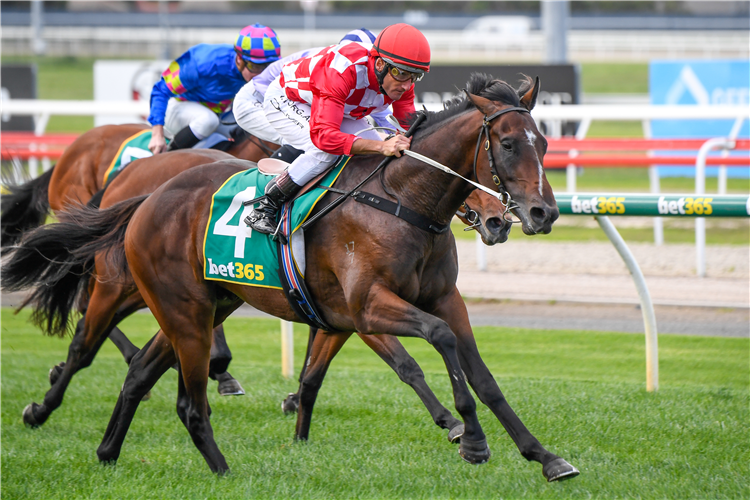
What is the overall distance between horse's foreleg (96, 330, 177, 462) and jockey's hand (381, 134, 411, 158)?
4.64 ft

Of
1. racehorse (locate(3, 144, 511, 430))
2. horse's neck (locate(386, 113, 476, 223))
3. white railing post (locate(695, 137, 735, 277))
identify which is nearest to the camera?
horse's neck (locate(386, 113, 476, 223))

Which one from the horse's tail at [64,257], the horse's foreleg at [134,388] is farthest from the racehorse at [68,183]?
the horse's foreleg at [134,388]

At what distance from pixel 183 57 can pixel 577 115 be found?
13.1 feet

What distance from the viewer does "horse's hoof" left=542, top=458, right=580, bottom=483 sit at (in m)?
3.08

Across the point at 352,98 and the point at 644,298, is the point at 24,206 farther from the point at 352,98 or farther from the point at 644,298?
the point at 644,298

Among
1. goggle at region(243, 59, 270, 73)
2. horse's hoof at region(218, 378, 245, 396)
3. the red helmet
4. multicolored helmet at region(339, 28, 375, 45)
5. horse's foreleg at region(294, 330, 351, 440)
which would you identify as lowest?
horse's hoof at region(218, 378, 245, 396)

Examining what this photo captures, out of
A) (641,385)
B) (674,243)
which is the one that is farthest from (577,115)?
(641,385)

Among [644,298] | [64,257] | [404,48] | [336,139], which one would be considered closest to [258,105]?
[64,257]

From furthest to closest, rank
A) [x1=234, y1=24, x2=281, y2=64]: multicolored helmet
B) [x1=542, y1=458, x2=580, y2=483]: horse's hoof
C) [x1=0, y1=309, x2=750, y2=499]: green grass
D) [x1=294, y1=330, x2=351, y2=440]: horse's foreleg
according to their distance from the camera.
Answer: [x1=234, y1=24, x2=281, y2=64]: multicolored helmet → [x1=294, y1=330, x2=351, y2=440]: horse's foreleg → [x1=0, y1=309, x2=750, y2=499]: green grass → [x1=542, y1=458, x2=580, y2=483]: horse's hoof

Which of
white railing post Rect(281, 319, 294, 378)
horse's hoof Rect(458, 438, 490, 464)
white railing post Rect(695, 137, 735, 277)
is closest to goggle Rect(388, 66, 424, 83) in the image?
horse's hoof Rect(458, 438, 490, 464)

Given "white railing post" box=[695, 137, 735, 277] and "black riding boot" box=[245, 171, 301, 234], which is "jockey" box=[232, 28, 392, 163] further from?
"white railing post" box=[695, 137, 735, 277]

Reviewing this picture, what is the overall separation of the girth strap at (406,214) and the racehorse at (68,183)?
116 inches

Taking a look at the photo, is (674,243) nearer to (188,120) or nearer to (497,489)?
(188,120)

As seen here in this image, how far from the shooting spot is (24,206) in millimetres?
5965
